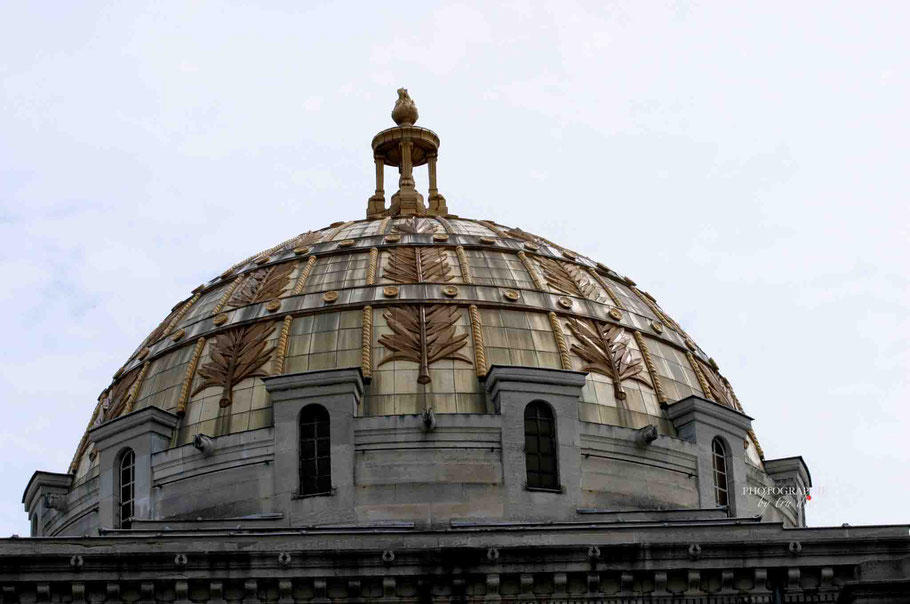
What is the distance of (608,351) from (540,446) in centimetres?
574

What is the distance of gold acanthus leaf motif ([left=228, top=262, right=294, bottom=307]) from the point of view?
79.1 m

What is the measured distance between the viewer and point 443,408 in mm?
72500

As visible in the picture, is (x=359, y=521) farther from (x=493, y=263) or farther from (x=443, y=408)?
(x=493, y=263)

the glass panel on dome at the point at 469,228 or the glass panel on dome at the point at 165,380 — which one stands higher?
the glass panel on dome at the point at 469,228

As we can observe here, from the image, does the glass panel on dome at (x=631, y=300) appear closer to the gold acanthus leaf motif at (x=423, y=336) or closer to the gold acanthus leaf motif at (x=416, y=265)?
the gold acanthus leaf motif at (x=416, y=265)

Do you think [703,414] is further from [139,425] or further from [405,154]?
[405,154]

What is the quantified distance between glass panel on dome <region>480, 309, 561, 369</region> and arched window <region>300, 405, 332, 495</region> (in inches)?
221

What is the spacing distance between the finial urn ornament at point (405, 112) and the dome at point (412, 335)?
683 cm

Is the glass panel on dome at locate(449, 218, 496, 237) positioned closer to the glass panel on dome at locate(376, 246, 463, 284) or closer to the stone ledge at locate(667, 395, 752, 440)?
the glass panel on dome at locate(376, 246, 463, 284)

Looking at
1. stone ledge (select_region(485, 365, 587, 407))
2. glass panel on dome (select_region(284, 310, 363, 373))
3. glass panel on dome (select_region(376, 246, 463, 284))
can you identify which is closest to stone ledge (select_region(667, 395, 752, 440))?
stone ledge (select_region(485, 365, 587, 407))

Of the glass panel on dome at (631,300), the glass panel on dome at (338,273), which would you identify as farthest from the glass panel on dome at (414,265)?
the glass panel on dome at (631,300)

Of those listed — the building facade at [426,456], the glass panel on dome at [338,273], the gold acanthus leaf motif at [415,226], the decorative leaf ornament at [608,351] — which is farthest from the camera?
the gold acanthus leaf motif at [415,226]

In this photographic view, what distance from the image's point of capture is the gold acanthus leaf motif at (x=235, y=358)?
7475cm

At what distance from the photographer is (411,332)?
75.3m
